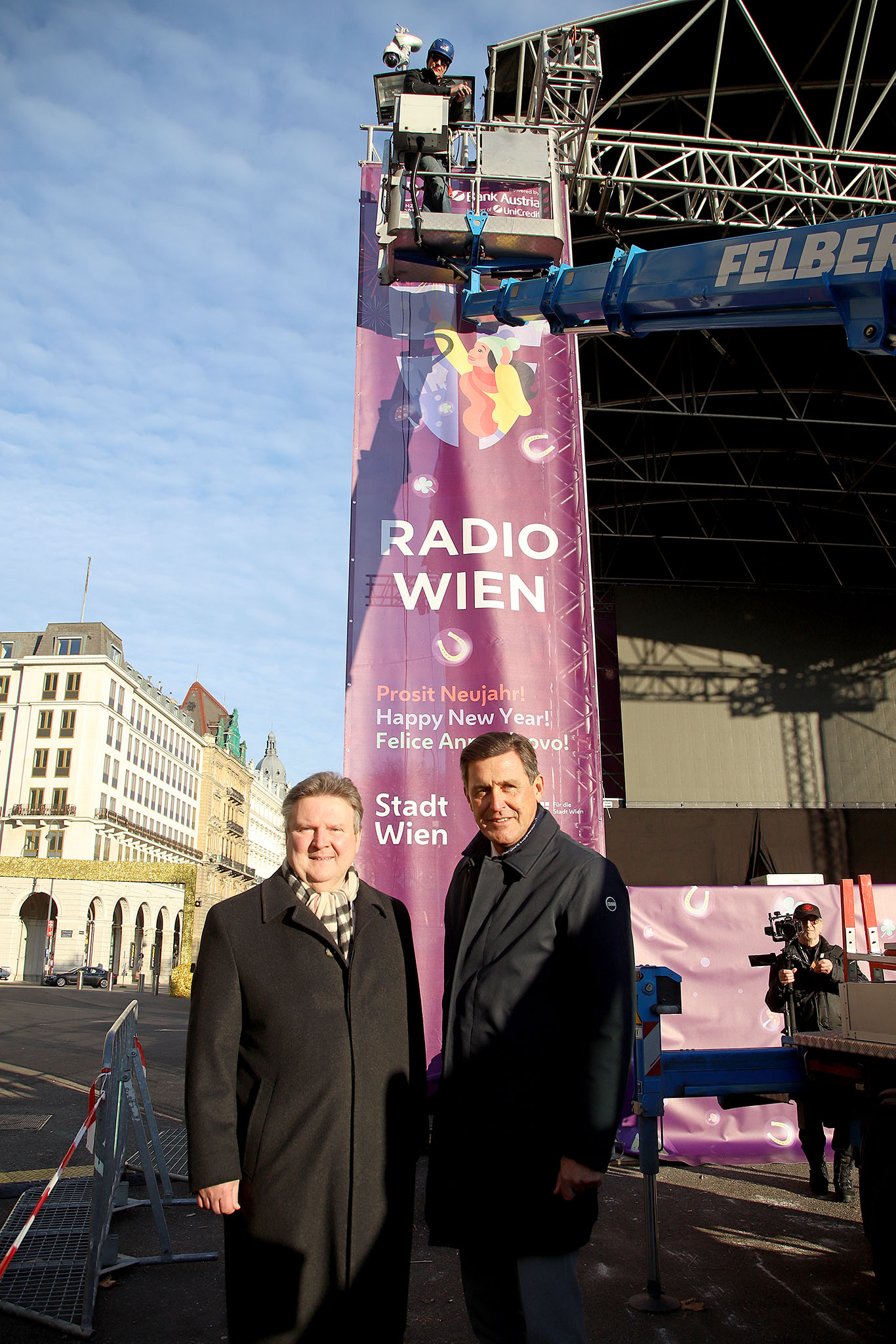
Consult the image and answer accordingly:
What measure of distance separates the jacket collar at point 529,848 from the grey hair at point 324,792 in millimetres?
390

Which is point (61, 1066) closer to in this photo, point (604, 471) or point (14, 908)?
point (604, 471)

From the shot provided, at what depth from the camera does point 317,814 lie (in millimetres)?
2705

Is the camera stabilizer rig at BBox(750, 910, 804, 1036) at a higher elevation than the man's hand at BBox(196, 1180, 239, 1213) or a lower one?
higher

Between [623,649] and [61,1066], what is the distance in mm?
13155

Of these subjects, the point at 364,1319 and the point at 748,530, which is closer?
the point at 364,1319

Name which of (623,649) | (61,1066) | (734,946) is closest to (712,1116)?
(734,946)

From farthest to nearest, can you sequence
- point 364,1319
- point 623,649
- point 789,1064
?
point 623,649
point 789,1064
point 364,1319

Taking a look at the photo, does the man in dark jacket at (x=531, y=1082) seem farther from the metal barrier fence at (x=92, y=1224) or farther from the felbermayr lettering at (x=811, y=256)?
the felbermayr lettering at (x=811, y=256)

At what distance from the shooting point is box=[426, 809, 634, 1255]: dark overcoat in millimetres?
2418

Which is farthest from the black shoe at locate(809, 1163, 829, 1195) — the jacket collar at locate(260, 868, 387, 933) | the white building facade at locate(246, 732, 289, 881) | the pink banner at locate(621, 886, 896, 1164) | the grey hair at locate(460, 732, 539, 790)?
the white building facade at locate(246, 732, 289, 881)

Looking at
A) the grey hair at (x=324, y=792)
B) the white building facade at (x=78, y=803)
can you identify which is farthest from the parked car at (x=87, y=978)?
the grey hair at (x=324, y=792)

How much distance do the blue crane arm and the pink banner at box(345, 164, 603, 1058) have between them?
123 inches

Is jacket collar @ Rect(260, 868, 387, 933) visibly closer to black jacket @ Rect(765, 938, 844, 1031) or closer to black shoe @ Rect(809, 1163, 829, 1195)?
black jacket @ Rect(765, 938, 844, 1031)

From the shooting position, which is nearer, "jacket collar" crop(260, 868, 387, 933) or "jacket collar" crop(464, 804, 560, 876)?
"jacket collar" crop(260, 868, 387, 933)
